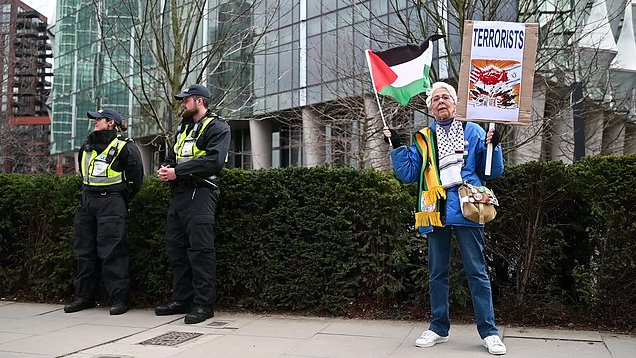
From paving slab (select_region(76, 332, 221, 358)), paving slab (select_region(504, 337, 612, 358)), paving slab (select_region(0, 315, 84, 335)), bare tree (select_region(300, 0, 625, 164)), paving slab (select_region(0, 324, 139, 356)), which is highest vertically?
bare tree (select_region(300, 0, 625, 164))

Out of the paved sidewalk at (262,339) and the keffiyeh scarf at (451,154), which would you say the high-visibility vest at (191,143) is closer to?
the paved sidewalk at (262,339)

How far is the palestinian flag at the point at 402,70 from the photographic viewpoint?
5176mm

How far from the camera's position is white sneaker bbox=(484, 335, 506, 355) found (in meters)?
4.51

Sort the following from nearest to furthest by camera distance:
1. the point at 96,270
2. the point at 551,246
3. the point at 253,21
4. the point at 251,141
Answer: the point at 551,246 < the point at 96,270 < the point at 253,21 < the point at 251,141

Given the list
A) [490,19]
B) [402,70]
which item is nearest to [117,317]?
[402,70]

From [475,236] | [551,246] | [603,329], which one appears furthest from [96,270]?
[603,329]

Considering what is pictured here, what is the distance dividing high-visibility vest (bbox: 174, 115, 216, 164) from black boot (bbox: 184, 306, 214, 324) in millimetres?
1509

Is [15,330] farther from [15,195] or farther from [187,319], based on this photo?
[15,195]

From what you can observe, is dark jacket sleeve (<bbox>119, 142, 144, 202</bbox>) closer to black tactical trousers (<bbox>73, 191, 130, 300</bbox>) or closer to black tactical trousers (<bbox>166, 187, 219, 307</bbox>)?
black tactical trousers (<bbox>73, 191, 130, 300</bbox>)

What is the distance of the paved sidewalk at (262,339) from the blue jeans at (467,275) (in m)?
0.22

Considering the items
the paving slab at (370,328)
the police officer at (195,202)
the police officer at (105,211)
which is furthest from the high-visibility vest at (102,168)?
the paving slab at (370,328)

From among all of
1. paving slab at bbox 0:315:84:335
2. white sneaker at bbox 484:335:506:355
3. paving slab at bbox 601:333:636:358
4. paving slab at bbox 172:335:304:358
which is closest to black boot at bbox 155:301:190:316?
paving slab at bbox 0:315:84:335

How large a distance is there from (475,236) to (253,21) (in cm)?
713

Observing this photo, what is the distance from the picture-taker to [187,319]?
5922 millimetres
